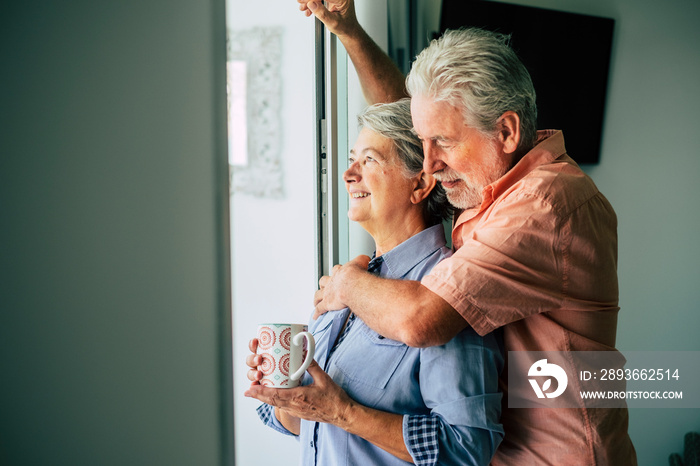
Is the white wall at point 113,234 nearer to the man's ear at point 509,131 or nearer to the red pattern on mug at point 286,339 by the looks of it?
the red pattern on mug at point 286,339

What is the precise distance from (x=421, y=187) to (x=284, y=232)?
59 cm

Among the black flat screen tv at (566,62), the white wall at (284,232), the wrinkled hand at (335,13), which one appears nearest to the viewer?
the wrinkled hand at (335,13)

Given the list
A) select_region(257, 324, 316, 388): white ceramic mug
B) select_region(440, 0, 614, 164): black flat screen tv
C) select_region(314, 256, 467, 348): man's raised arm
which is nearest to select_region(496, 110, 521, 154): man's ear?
select_region(314, 256, 467, 348): man's raised arm

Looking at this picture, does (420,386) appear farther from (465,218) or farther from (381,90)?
(381,90)

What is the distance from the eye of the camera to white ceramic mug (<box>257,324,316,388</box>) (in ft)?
2.80

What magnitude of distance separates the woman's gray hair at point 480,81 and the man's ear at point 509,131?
0.04 feet

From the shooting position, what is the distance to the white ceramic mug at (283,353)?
2.80ft

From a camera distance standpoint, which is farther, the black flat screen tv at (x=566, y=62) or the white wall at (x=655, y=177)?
the white wall at (x=655, y=177)

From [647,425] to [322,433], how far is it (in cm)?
248

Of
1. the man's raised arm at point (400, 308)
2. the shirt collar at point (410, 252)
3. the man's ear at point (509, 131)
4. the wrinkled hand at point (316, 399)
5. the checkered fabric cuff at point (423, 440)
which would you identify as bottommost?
the checkered fabric cuff at point (423, 440)

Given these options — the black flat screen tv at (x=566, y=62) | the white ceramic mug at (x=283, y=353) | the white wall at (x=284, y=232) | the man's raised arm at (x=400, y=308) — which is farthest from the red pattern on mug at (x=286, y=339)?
the black flat screen tv at (x=566, y=62)

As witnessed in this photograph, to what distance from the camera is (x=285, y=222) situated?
1642 mm

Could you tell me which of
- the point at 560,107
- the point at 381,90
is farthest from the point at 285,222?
the point at 560,107

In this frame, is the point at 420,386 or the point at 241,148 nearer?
the point at 420,386
